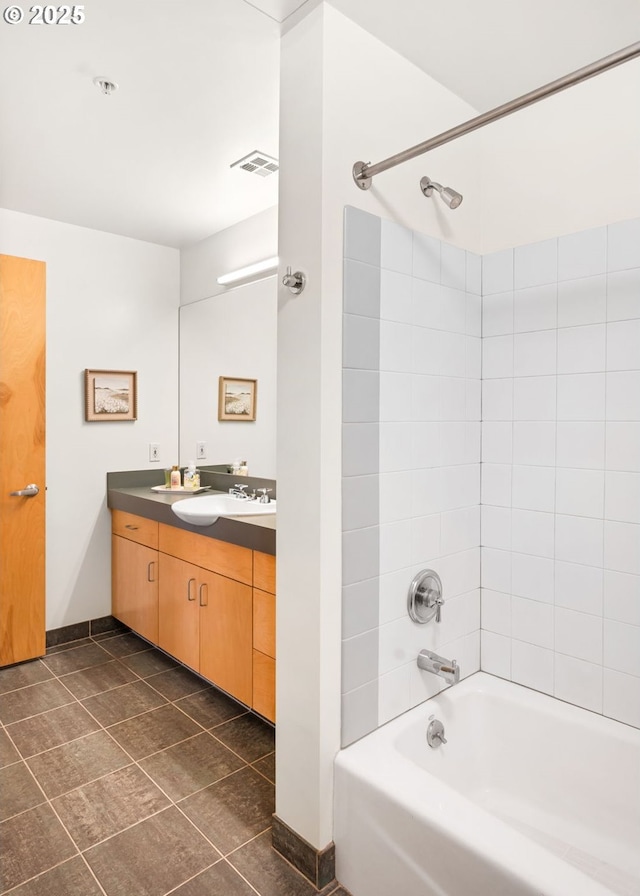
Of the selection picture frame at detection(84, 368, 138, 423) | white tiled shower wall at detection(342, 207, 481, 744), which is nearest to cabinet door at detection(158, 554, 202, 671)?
picture frame at detection(84, 368, 138, 423)

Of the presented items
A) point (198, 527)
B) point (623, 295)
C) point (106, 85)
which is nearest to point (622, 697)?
point (623, 295)

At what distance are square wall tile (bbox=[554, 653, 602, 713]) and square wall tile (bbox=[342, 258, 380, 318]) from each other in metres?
1.34

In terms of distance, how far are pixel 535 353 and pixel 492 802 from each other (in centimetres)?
152

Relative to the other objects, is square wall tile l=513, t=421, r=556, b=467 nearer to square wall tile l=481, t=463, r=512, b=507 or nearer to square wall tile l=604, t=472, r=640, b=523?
square wall tile l=481, t=463, r=512, b=507

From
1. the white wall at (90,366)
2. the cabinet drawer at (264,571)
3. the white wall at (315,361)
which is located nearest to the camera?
the white wall at (315,361)

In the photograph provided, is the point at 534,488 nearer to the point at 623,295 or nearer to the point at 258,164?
the point at 623,295

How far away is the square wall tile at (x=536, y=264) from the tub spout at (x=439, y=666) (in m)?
1.33

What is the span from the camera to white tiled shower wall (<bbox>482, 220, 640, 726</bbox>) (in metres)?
1.75

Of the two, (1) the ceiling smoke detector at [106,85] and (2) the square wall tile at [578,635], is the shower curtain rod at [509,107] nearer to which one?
(1) the ceiling smoke detector at [106,85]

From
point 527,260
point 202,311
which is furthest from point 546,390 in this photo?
point 202,311

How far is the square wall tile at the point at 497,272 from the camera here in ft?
6.70

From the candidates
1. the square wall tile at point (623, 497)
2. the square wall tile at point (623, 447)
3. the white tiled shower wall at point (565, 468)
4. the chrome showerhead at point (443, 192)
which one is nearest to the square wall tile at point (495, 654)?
the white tiled shower wall at point (565, 468)

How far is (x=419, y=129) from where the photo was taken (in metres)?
1.86

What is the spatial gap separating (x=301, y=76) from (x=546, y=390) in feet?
4.15
